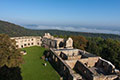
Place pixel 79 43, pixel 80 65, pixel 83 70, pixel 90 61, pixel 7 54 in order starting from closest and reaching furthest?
pixel 7 54 → pixel 83 70 → pixel 80 65 → pixel 90 61 → pixel 79 43

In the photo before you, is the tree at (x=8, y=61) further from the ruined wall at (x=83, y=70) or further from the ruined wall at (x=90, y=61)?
the ruined wall at (x=90, y=61)

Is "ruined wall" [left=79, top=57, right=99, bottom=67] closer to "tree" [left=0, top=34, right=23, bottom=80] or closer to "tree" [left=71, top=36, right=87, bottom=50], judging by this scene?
"tree" [left=71, top=36, right=87, bottom=50]

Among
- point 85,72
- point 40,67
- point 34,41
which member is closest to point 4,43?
point 40,67

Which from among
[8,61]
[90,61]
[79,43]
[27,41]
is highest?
[8,61]

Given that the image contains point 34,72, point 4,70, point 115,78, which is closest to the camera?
point 4,70

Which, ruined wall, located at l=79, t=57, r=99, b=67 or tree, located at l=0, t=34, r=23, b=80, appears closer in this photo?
tree, located at l=0, t=34, r=23, b=80

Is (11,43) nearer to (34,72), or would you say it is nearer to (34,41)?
(34,72)

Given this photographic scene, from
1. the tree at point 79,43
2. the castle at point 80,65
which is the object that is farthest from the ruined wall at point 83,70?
the tree at point 79,43

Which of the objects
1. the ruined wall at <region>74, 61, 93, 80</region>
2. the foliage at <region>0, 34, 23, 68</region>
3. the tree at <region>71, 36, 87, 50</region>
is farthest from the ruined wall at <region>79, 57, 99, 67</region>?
the foliage at <region>0, 34, 23, 68</region>

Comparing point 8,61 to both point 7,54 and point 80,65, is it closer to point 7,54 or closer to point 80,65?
point 7,54

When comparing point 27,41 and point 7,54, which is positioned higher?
point 7,54

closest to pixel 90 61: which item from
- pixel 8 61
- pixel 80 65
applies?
pixel 80 65
